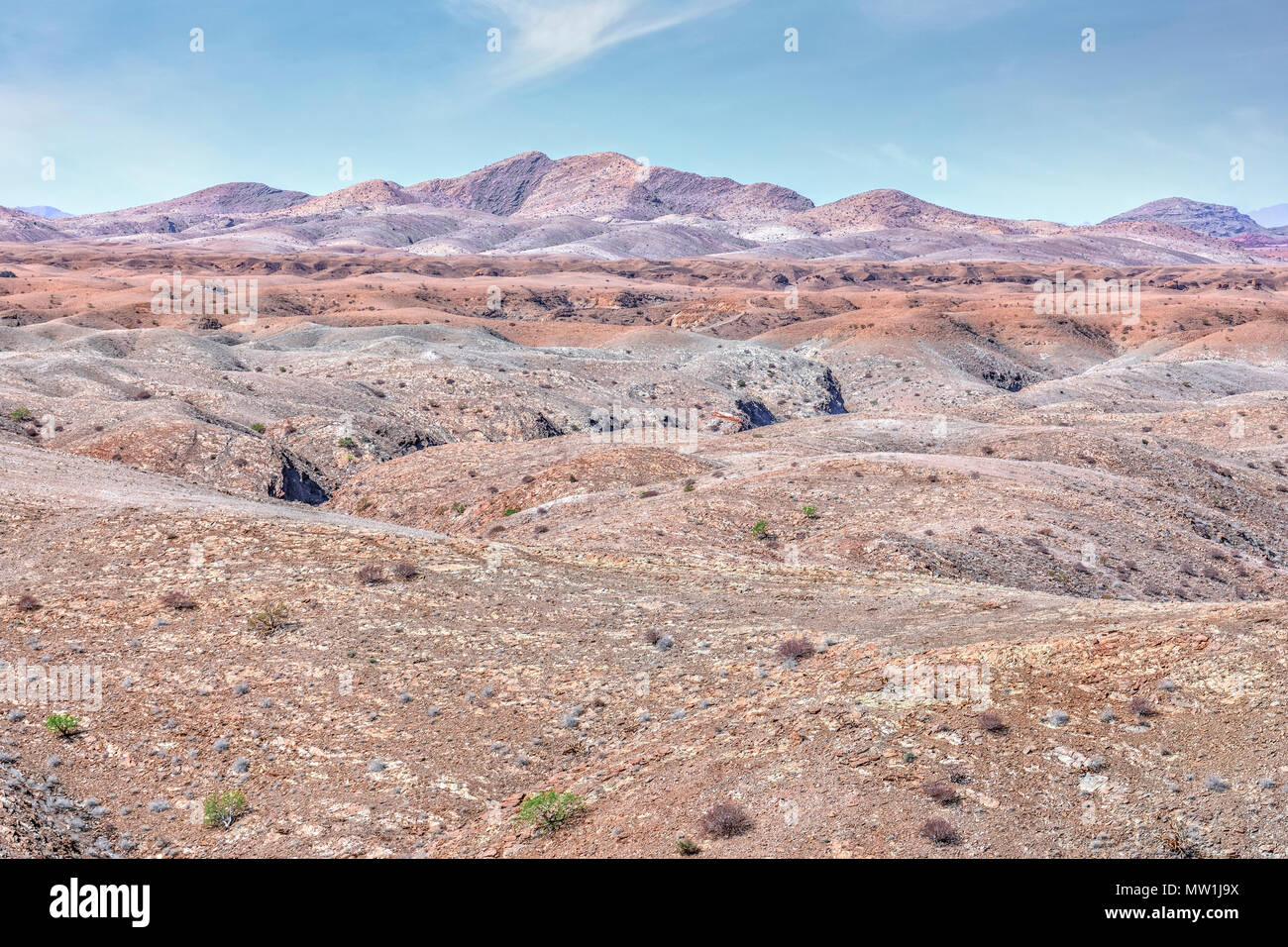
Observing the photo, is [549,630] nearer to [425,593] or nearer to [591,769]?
[425,593]

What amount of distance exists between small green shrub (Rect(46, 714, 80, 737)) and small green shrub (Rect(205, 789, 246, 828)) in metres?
2.47

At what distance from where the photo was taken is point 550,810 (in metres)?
9.55

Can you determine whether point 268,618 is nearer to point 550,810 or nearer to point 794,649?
point 550,810

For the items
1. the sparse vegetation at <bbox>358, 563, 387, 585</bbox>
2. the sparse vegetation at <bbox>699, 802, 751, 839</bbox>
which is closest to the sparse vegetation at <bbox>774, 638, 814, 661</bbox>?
the sparse vegetation at <bbox>699, 802, 751, 839</bbox>

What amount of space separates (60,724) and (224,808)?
2.89m

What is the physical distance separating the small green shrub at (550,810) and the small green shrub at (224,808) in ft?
10.6

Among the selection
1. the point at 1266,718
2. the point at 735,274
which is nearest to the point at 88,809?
the point at 1266,718

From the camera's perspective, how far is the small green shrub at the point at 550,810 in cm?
944

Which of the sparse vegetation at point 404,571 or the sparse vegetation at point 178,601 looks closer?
the sparse vegetation at point 178,601

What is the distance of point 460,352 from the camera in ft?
205

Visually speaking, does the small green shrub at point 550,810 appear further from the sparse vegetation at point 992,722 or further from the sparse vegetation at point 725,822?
the sparse vegetation at point 992,722

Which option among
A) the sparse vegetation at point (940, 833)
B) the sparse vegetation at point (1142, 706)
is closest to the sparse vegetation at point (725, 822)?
the sparse vegetation at point (940, 833)

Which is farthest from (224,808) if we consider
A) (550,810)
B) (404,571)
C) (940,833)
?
(940,833)
